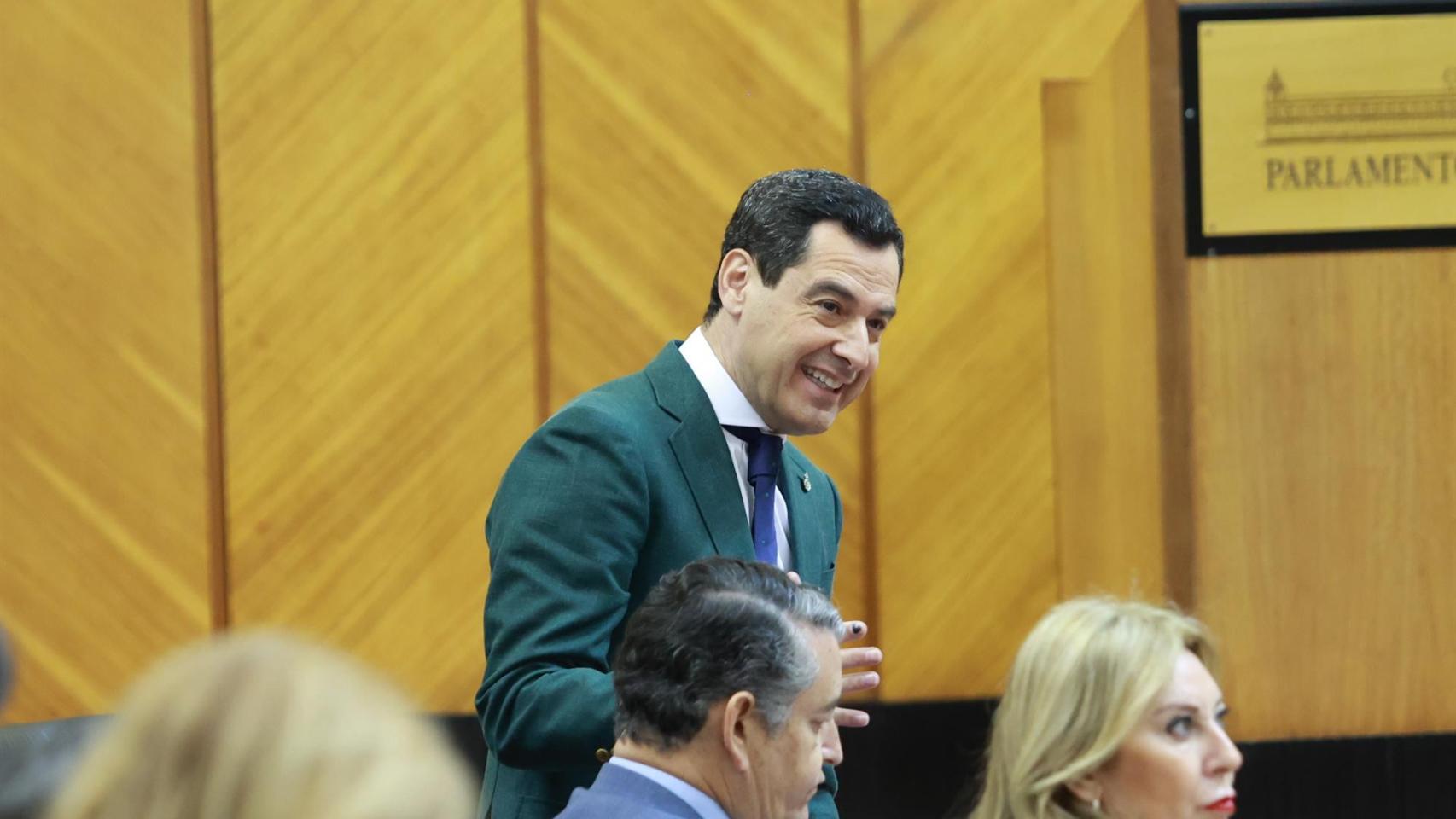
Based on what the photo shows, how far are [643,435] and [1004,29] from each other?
2.19 m

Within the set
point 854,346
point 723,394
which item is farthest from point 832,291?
point 723,394

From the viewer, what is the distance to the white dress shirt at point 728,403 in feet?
8.09

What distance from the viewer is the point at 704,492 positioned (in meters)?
2.39

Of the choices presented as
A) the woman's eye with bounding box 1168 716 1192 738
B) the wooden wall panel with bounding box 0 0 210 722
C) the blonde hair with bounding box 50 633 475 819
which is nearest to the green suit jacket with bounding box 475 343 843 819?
the woman's eye with bounding box 1168 716 1192 738

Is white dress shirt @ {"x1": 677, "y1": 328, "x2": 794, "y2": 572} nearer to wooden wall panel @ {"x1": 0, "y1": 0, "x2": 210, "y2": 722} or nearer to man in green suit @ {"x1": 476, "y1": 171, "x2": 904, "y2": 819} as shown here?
man in green suit @ {"x1": 476, "y1": 171, "x2": 904, "y2": 819}

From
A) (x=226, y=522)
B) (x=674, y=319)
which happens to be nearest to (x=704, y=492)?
(x=674, y=319)

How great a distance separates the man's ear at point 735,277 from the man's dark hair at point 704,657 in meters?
0.51

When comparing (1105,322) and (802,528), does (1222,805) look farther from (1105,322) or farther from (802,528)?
(1105,322)

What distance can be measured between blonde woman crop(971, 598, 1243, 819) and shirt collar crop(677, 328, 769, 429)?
0.49 m

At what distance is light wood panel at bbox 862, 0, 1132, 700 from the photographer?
4.19 meters

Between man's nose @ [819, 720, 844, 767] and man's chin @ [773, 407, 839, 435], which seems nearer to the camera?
man's nose @ [819, 720, 844, 767]

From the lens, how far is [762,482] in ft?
8.14

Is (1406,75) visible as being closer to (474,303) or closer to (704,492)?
(474,303)

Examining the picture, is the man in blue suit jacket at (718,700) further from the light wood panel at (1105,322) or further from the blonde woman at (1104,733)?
the light wood panel at (1105,322)
